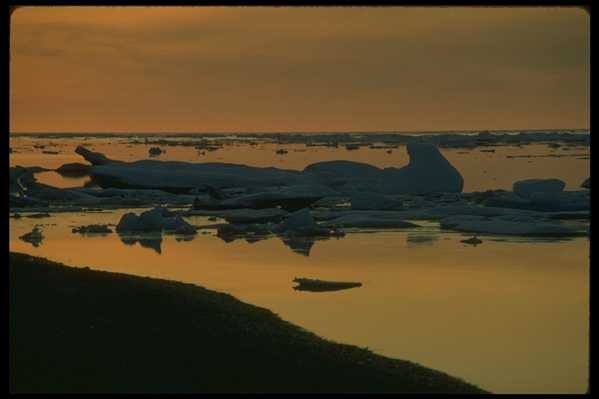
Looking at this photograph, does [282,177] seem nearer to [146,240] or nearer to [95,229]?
[95,229]

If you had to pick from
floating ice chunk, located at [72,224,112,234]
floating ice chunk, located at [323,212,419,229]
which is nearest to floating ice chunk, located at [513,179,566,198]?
floating ice chunk, located at [323,212,419,229]

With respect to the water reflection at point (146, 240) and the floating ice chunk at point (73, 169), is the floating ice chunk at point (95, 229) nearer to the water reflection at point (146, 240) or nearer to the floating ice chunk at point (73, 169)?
the water reflection at point (146, 240)

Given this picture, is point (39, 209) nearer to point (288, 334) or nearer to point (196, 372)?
point (288, 334)

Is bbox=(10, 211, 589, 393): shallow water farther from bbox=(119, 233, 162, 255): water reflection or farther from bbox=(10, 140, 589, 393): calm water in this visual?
bbox=(119, 233, 162, 255): water reflection

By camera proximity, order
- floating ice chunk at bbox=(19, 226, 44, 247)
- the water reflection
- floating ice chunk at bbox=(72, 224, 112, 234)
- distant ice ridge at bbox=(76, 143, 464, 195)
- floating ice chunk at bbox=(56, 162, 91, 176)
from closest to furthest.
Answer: the water reflection < floating ice chunk at bbox=(19, 226, 44, 247) < floating ice chunk at bbox=(72, 224, 112, 234) < distant ice ridge at bbox=(76, 143, 464, 195) < floating ice chunk at bbox=(56, 162, 91, 176)

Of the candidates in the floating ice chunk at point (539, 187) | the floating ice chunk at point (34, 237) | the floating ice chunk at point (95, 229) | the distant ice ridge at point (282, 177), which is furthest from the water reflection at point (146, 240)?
the floating ice chunk at point (539, 187)

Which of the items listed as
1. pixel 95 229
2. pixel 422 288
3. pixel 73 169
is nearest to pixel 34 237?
pixel 95 229
